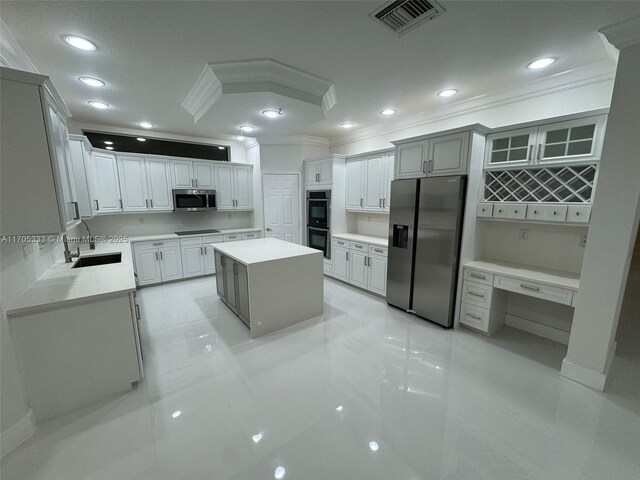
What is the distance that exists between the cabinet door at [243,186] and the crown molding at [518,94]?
2887 mm

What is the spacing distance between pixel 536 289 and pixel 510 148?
4.79 ft

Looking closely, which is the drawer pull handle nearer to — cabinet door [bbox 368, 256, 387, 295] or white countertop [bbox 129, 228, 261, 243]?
cabinet door [bbox 368, 256, 387, 295]

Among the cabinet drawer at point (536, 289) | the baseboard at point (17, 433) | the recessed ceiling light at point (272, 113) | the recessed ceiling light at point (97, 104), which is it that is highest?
the recessed ceiling light at point (97, 104)

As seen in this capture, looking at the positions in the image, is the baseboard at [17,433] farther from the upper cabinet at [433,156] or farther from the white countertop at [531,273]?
the upper cabinet at [433,156]

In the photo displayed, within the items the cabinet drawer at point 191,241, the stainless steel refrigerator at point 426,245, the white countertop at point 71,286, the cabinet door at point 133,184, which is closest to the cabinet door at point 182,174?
the cabinet door at point 133,184

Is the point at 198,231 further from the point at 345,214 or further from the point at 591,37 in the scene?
the point at 591,37

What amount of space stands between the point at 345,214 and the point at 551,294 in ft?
10.3

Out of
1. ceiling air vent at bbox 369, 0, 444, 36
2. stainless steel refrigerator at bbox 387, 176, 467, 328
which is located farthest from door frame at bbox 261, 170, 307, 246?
ceiling air vent at bbox 369, 0, 444, 36

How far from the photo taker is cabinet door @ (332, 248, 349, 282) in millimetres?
4539

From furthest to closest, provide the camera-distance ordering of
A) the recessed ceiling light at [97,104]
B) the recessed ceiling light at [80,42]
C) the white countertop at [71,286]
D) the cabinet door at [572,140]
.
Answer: the recessed ceiling light at [97,104] < the cabinet door at [572,140] < the recessed ceiling light at [80,42] < the white countertop at [71,286]

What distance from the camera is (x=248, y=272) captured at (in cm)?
281

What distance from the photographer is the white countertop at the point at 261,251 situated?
2984 millimetres

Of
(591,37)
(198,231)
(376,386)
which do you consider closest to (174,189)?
(198,231)

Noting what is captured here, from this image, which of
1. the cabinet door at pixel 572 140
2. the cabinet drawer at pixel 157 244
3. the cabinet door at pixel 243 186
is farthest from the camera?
the cabinet door at pixel 243 186
